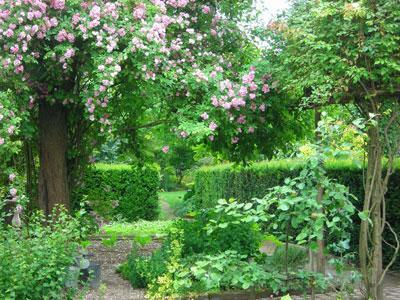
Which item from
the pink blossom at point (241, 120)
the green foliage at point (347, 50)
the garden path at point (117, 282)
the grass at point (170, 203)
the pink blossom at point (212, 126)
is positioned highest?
the green foliage at point (347, 50)

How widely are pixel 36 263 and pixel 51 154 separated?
3127 mm

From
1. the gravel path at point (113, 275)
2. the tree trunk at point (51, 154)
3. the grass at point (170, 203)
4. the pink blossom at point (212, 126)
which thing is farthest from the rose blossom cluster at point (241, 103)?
the grass at point (170, 203)

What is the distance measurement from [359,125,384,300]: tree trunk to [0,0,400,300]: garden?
0.02 meters

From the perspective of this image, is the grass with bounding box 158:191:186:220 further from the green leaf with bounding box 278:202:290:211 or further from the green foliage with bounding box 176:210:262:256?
the green leaf with bounding box 278:202:290:211

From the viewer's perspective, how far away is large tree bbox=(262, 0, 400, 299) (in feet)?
19.4

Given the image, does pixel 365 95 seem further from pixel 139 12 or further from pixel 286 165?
pixel 286 165

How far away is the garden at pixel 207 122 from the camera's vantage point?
4977 mm

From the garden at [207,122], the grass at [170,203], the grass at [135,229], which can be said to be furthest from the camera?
the grass at [170,203]

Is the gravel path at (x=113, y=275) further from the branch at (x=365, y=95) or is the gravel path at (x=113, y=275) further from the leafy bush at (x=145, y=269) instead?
the branch at (x=365, y=95)

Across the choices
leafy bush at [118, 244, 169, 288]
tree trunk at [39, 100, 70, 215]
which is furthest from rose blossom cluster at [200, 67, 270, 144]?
tree trunk at [39, 100, 70, 215]

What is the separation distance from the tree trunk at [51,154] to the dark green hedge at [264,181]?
3.01 m

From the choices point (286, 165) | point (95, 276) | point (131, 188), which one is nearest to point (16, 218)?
point (95, 276)

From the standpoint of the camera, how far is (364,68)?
607cm

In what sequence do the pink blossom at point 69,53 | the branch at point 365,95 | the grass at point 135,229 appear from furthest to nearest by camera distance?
1. the grass at point 135,229
2. the pink blossom at point 69,53
3. the branch at point 365,95
